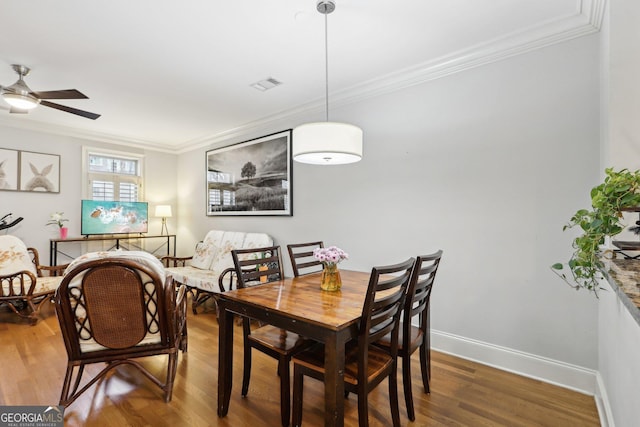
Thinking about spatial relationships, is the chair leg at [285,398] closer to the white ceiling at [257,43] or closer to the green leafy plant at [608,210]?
the green leafy plant at [608,210]

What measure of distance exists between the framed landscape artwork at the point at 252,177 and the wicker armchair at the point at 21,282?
89.9 inches

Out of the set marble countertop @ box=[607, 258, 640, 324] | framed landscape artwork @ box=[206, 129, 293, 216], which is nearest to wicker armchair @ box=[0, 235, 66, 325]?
framed landscape artwork @ box=[206, 129, 293, 216]

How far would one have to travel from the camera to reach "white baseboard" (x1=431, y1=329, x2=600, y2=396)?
87.0 inches

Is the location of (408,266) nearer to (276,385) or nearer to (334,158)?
(334,158)

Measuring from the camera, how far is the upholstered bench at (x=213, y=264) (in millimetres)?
3834

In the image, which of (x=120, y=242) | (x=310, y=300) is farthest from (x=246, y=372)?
(x=120, y=242)

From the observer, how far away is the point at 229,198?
16.5 feet

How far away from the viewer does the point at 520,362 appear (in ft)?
8.02

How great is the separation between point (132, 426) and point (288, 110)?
11.3 ft

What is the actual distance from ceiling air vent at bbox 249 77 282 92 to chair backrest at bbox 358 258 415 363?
7.93 ft

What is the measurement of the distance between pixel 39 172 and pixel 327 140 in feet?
15.9

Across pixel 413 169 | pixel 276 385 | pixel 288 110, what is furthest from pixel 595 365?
pixel 288 110

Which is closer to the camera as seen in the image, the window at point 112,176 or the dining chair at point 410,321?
the dining chair at point 410,321

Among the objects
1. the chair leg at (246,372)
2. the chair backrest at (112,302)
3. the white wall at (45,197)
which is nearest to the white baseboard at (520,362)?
the chair leg at (246,372)
